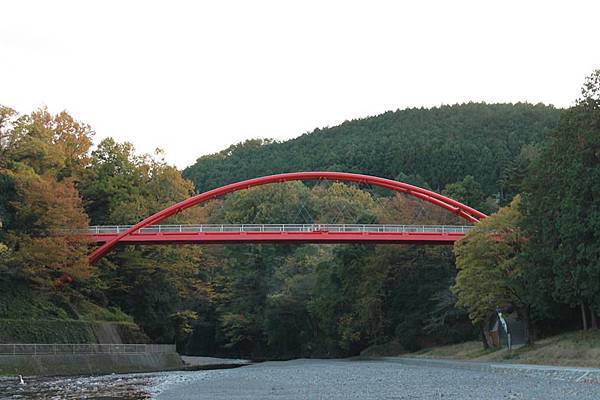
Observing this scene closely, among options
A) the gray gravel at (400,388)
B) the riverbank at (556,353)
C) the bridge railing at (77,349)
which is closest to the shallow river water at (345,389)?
the gray gravel at (400,388)

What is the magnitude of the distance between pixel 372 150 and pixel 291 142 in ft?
69.1

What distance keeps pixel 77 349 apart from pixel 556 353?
23.3 meters

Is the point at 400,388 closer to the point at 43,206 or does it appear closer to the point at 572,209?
the point at 572,209

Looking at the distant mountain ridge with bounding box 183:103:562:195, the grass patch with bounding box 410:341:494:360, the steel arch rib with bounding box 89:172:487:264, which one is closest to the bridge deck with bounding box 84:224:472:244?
the steel arch rib with bounding box 89:172:487:264

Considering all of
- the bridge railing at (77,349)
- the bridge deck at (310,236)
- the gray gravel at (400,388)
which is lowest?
the gray gravel at (400,388)

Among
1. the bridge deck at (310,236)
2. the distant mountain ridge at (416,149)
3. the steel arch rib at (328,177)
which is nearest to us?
the bridge deck at (310,236)

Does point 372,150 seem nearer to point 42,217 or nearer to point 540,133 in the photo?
point 540,133

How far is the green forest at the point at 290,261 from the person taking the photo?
3672 centimetres

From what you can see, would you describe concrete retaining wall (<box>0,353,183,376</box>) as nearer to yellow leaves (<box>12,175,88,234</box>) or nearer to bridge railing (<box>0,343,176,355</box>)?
bridge railing (<box>0,343,176,355</box>)

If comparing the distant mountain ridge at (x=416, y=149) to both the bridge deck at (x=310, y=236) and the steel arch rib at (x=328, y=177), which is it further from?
the bridge deck at (x=310, y=236)

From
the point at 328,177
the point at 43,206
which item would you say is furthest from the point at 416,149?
the point at 43,206

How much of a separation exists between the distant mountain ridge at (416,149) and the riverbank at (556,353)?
240 ft

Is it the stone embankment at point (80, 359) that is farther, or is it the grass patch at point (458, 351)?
the grass patch at point (458, 351)

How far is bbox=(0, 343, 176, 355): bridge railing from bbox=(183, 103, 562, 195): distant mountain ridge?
7037 centimetres
